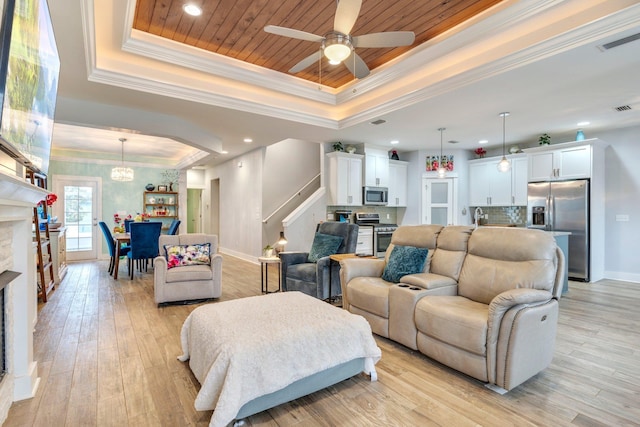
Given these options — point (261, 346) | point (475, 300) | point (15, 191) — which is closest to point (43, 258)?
point (15, 191)

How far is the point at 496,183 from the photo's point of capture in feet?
23.1

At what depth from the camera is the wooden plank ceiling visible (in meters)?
3.04

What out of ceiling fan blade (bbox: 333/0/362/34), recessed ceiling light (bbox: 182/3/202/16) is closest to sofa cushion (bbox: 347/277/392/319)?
ceiling fan blade (bbox: 333/0/362/34)

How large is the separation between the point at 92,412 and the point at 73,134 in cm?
623

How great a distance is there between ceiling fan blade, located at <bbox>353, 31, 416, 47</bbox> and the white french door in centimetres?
783

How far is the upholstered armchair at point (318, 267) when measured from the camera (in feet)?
12.8

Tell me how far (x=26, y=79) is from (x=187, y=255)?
2988mm

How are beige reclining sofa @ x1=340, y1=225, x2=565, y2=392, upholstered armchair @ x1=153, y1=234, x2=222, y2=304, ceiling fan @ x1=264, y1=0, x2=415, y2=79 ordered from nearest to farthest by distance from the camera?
1. beige reclining sofa @ x1=340, y1=225, x2=565, y2=392
2. ceiling fan @ x1=264, y1=0, x2=415, y2=79
3. upholstered armchair @ x1=153, y1=234, x2=222, y2=304

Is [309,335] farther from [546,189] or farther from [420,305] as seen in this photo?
[546,189]

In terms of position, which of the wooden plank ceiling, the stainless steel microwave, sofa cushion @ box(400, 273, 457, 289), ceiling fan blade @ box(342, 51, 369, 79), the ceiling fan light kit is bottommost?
sofa cushion @ box(400, 273, 457, 289)

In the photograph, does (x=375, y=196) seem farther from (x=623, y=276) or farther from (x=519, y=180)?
(x=623, y=276)

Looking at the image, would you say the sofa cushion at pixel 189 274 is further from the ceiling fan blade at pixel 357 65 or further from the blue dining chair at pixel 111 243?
the ceiling fan blade at pixel 357 65

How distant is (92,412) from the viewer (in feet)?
6.26

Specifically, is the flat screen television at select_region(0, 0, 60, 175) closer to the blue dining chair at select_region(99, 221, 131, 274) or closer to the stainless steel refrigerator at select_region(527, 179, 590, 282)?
the blue dining chair at select_region(99, 221, 131, 274)
